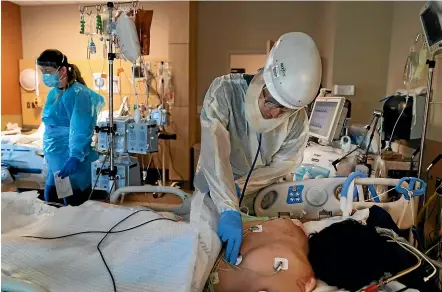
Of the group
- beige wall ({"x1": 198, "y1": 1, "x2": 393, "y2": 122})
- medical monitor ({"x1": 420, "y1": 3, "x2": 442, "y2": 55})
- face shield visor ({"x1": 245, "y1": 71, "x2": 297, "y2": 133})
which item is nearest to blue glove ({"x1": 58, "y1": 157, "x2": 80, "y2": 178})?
face shield visor ({"x1": 245, "y1": 71, "x2": 297, "y2": 133})

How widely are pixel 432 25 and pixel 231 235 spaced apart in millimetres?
1858

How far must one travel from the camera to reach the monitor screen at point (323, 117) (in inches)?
97.4

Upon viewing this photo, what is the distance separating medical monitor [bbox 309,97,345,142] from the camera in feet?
8.00

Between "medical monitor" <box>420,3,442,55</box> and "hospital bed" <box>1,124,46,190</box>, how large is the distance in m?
3.50

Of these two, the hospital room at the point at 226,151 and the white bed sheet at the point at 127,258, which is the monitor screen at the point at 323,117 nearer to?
the hospital room at the point at 226,151

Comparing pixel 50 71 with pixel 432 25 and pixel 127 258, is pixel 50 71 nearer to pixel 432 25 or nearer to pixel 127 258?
pixel 127 258

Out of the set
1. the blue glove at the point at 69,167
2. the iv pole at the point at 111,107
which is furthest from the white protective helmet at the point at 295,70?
the blue glove at the point at 69,167

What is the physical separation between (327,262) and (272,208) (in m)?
0.59

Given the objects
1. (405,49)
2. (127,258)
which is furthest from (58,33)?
(127,258)

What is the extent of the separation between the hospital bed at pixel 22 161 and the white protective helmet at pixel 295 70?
10.1 feet

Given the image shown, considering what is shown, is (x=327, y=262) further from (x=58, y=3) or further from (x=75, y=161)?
(x=58, y=3)

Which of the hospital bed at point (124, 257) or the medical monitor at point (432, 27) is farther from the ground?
the medical monitor at point (432, 27)

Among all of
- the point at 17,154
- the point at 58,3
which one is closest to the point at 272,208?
the point at 17,154

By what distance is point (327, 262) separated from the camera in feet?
3.41
